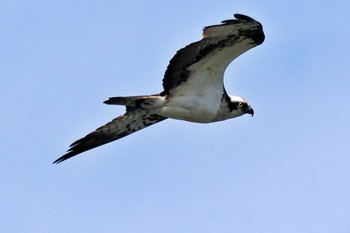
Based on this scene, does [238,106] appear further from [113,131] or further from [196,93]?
[113,131]

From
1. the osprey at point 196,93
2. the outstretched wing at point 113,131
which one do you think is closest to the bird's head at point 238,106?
the osprey at point 196,93

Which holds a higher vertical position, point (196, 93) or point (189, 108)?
point (196, 93)

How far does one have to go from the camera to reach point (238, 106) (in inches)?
959

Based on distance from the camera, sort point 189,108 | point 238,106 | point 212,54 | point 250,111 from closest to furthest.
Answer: point 212,54
point 189,108
point 238,106
point 250,111

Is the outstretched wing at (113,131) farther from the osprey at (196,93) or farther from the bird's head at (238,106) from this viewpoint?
the bird's head at (238,106)

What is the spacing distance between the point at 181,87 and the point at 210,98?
506 millimetres

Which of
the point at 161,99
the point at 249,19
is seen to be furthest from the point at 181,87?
the point at 249,19

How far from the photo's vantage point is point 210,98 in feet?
77.3

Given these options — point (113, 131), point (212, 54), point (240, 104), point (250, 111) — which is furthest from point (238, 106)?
point (113, 131)

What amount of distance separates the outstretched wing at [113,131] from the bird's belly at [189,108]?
0.97 meters

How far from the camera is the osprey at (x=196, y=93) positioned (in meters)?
22.5

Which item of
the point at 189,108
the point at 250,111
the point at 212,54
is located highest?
the point at 212,54

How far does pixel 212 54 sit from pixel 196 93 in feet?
2.92

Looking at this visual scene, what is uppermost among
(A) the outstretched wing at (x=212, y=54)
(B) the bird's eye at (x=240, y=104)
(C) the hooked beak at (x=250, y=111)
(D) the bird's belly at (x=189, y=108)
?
(A) the outstretched wing at (x=212, y=54)
